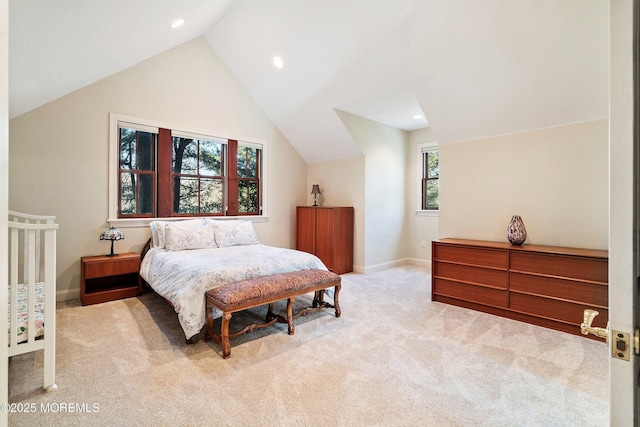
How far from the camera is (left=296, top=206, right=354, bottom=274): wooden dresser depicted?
4957 mm

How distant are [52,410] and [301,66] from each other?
3.94 metres

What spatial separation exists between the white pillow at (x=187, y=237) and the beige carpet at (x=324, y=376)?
936 mm

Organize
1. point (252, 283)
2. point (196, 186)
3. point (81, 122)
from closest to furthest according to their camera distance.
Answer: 1. point (252, 283)
2. point (81, 122)
3. point (196, 186)

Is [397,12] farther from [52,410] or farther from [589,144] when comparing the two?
[52,410]

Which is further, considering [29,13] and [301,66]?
[301,66]

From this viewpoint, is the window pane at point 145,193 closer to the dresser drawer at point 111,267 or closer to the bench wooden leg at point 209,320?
the dresser drawer at point 111,267

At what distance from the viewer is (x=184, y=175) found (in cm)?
450

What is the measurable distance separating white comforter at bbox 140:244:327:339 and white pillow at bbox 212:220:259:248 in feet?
0.66

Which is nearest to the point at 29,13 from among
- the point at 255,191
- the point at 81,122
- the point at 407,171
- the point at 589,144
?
the point at 81,122

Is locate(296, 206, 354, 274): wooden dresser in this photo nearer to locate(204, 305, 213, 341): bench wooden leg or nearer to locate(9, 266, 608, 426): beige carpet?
locate(9, 266, 608, 426): beige carpet

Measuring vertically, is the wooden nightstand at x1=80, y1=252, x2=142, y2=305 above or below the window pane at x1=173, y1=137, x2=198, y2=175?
below

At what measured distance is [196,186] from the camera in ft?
15.2

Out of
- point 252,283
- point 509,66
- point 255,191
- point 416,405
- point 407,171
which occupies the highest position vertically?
point 509,66

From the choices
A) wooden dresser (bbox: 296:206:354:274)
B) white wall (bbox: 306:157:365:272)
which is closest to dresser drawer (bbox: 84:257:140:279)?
wooden dresser (bbox: 296:206:354:274)
